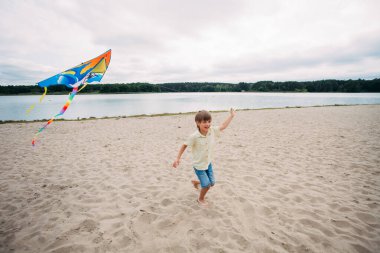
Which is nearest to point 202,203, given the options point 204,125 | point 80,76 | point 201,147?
point 201,147

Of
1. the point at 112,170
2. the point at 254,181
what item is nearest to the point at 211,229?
the point at 254,181

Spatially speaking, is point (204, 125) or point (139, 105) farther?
point (139, 105)

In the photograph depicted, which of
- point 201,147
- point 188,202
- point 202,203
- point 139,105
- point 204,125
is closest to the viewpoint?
point 204,125

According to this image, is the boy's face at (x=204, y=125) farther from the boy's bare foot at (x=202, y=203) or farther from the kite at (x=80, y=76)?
the kite at (x=80, y=76)

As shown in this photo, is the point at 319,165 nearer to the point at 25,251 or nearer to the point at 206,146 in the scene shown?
the point at 206,146

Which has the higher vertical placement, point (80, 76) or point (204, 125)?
point (80, 76)

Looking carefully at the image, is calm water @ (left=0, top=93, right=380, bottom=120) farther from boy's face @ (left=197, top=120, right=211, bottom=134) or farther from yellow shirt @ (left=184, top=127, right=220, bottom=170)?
boy's face @ (left=197, top=120, right=211, bottom=134)

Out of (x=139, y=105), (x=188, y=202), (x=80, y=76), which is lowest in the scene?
(x=188, y=202)

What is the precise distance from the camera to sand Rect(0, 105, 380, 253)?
2809 millimetres

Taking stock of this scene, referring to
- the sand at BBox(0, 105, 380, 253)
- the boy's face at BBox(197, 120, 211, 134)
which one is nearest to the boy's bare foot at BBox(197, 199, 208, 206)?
the sand at BBox(0, 105, 380, 253)

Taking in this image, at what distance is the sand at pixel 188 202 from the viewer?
281cm

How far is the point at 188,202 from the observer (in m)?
3.81

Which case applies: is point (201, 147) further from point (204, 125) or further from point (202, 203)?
point (202, 203)

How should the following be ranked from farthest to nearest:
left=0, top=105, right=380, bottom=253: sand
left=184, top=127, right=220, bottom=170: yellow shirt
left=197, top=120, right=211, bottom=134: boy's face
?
1. left=184, top=127, right=220, bottom=170: yellow shirt
2. left=197, top=120, right=211, bottom=134: boy's face
3. left=0, top=105, right=380, bottom=253: sand
